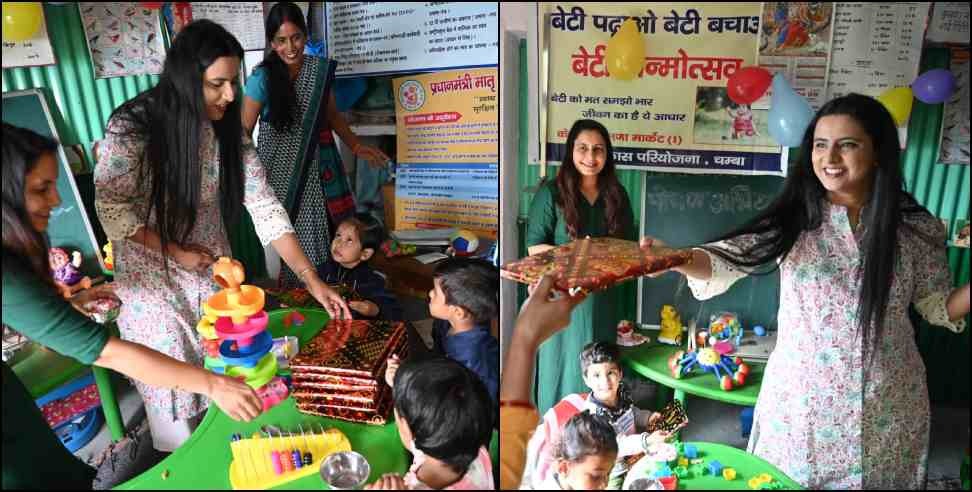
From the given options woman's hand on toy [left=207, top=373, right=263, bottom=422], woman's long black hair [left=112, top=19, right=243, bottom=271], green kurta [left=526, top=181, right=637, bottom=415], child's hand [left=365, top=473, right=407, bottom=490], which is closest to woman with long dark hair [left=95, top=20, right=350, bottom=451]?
woman's long black hair [left=112, top=19, right=243, bottom=271]

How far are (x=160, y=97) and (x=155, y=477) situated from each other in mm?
666

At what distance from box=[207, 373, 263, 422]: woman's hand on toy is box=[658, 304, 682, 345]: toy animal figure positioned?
2.37ft

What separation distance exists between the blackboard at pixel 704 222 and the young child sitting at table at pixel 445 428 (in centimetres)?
37

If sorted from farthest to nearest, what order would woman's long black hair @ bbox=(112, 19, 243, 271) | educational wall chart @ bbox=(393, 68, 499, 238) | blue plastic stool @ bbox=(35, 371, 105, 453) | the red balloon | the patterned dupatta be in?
educational wall chart @ bbox=(393, 68, 499, 238), the patterned dupatta, blue plastic stool @ bbox=(35, 371, 105, 453), woman's long black hair @ bbox=(112, 19, 243, 271), the red balloon

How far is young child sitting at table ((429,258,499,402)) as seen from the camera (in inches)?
48.6

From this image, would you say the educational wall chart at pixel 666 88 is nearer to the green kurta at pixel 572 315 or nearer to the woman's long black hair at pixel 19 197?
the green kurta at pixel 572 315

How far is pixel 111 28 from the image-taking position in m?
1.12

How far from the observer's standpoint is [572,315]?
3.64 ft

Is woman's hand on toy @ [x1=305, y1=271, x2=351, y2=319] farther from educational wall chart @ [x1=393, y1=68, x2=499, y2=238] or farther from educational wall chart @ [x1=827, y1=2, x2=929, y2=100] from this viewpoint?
educational wall chart @ [x1=827, y1=2, x2=929, y2=100]

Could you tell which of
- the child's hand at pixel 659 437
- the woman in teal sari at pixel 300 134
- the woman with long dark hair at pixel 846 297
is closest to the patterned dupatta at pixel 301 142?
the woman in teal sari at pixel 300 134

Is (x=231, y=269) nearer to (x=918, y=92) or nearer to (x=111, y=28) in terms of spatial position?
(x=111, y=28)

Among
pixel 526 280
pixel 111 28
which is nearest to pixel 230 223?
pixel 111 28

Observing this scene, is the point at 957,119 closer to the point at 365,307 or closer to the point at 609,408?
the point at 609,408

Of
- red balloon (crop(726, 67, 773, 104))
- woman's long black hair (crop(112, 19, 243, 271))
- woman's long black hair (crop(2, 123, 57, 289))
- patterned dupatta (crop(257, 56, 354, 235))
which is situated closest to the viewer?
woman's long black hair (crop(2, 123, 57, 289))
